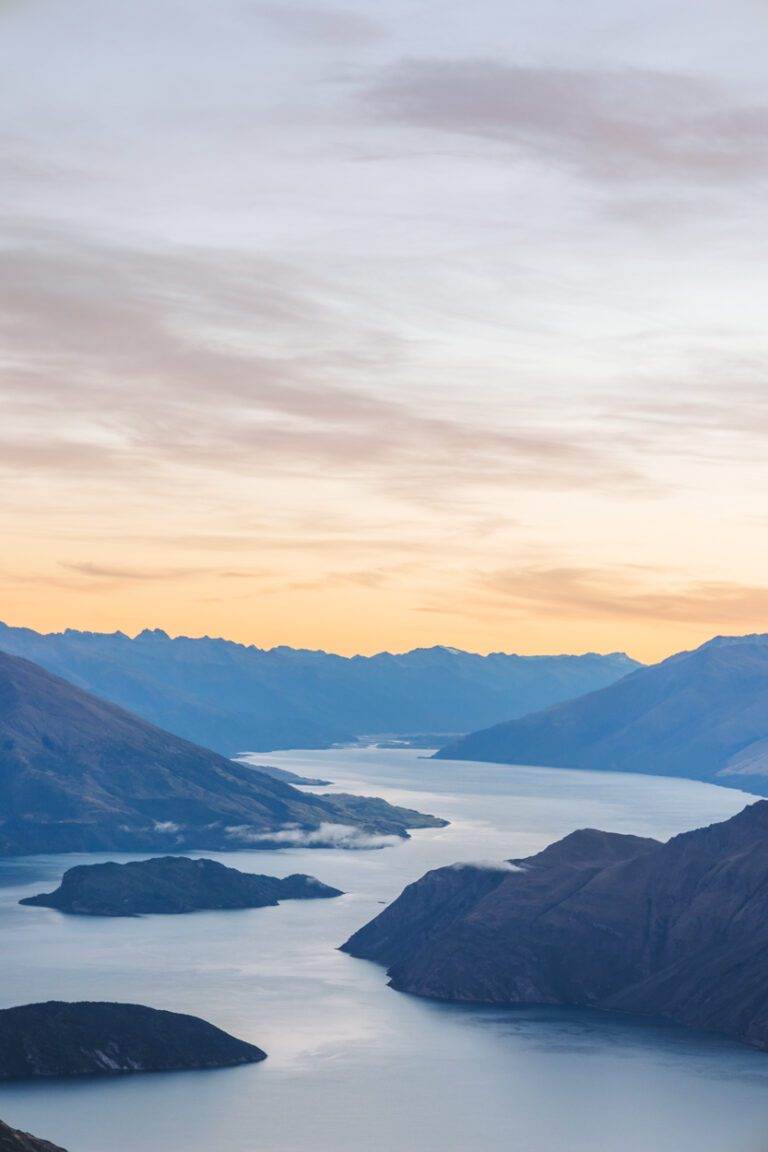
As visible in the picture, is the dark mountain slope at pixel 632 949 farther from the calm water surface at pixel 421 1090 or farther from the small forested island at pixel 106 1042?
the small forested island at pixel 106 1042

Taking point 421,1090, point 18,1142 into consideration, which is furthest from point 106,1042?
point 18,1142

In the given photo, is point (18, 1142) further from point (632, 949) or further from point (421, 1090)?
point (632, 949)

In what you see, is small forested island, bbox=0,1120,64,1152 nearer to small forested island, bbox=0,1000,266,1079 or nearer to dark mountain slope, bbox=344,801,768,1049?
small forested island, bbox=0,1000,266,1079

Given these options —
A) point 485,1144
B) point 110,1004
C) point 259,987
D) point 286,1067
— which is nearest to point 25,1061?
point 110,1004

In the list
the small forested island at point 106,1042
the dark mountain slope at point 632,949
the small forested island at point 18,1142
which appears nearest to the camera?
the small forested island at point 18,1142

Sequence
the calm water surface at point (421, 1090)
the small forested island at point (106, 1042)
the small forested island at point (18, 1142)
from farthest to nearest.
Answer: the small forested island at point (106, 1042) → the calm water surface at point (421, 1090) → the small forested island at point (18, 1142)

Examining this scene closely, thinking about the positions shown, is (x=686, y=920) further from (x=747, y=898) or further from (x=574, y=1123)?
(x=574, y=1123)

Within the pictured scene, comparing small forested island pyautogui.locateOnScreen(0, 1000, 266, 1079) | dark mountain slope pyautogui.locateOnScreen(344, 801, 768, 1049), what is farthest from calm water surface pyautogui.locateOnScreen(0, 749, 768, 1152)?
dark mountain slope pyautogui.locateOnScreen(344, 801, 768, 1049)

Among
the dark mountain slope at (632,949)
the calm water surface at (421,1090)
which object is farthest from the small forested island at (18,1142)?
the dark mountain slope at (632,949)
